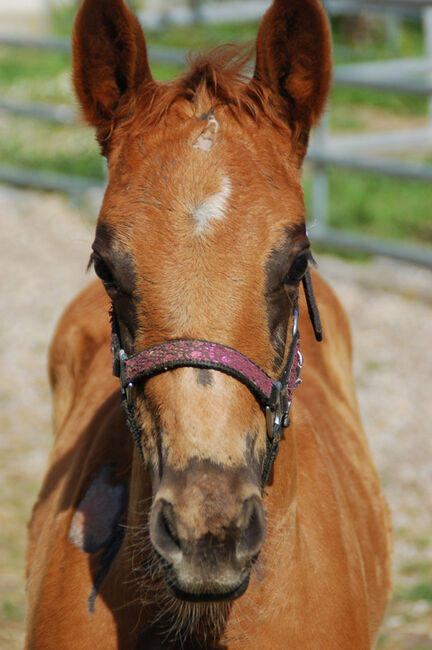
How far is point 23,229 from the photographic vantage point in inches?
343

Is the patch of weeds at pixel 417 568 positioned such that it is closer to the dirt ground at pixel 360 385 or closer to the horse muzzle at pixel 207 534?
the dirt ground at pixel 360 385

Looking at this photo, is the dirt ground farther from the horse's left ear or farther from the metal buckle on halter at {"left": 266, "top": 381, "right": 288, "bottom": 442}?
the metal buckle on halter at {"left": 266, "top": 381, "right": 288, "bottom": 442}

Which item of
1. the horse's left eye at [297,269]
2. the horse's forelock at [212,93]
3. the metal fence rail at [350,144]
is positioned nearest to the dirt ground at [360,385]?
the metal fence rail at [350,144]

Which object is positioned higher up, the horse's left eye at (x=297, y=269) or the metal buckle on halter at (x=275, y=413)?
the horse's left eye at (x=297, y=269)

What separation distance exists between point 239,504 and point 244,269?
51cm

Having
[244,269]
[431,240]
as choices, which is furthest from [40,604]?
[431,240]

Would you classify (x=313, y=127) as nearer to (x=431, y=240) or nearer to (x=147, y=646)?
(x=147, y=646)

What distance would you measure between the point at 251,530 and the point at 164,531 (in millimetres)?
181

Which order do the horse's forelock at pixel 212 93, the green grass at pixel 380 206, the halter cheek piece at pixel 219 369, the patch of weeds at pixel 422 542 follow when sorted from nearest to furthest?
the halter cheek piece at pixel 219 369
the horse's forelock at pixel 212 93
the patch of weeds at pixel 422 542
the green grass at pixel 380 206

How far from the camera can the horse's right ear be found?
2176mm

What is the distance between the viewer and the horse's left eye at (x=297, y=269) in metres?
1.97

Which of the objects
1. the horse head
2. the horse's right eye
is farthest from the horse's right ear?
the horse's right eye

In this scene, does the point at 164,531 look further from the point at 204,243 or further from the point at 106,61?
the point at 106,61

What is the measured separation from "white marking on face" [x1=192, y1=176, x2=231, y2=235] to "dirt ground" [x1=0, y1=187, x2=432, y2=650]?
86cm
